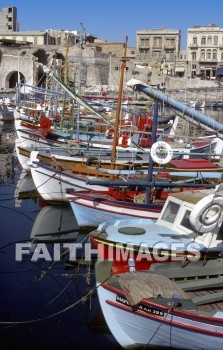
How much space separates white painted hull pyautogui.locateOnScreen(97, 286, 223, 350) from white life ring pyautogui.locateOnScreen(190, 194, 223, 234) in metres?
2.30

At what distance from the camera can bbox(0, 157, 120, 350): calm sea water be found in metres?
10.5

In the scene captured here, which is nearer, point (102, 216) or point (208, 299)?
point (208, 299)

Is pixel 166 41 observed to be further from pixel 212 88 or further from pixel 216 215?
pixel 216 215

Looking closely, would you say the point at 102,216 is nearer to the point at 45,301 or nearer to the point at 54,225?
the point at 54,225

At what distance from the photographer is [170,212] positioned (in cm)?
1274

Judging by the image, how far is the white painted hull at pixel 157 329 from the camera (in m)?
9.02

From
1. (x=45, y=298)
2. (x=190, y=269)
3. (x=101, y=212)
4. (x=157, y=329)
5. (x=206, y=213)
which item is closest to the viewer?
(x=157, y=329)

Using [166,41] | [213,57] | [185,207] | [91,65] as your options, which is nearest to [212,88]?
[91,65]

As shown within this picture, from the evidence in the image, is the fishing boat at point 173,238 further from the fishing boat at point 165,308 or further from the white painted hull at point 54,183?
the white painted hull at point 54,183

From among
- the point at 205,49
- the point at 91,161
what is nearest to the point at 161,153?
the point at 91,161

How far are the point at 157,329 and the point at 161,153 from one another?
24.3 feet

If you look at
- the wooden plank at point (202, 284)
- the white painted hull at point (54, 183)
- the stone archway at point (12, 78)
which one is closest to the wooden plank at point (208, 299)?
the wooden plank at point (202, 284)

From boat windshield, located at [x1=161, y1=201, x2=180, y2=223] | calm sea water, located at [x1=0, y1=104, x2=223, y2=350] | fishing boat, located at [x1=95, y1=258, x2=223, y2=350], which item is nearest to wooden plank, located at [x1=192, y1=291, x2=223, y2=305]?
fishing boat, located at [x1=95, y1=258, x2=223, y2=350]

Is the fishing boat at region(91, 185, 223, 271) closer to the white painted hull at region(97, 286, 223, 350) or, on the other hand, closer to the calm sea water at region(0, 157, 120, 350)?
the calm sea water at region(0, 157, 120, 350)
